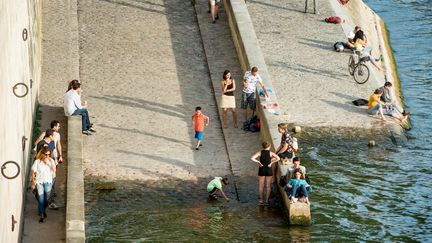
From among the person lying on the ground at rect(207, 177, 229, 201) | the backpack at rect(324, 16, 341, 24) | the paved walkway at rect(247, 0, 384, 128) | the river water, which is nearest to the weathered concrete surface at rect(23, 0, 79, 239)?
the river water

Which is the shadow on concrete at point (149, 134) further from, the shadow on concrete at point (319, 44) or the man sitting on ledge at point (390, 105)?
the shadow on concrete at point (319, 44)

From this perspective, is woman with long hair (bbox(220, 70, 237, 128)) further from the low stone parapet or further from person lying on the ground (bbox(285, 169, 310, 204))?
person lying on the ground (bbox(285, 169, 310, 204))

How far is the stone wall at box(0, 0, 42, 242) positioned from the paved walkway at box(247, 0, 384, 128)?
7.96 m

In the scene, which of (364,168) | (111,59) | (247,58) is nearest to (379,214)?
(364,168)

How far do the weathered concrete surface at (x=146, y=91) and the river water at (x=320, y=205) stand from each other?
113 cm

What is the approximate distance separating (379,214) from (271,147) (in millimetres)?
3290

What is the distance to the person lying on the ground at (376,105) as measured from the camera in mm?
36688

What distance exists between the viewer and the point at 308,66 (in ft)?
131

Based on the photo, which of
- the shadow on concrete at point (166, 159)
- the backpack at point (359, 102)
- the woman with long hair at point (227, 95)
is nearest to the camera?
the shadow on concrete at point (166, 159)

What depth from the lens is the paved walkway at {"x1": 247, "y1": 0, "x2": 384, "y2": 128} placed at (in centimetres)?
3659

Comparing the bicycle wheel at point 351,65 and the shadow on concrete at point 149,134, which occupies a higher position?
the bicycle wheel at point 351,65

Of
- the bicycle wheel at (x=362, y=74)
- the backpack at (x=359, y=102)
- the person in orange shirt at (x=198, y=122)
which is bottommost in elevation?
the person in orange shirt at (x=198, y=122)

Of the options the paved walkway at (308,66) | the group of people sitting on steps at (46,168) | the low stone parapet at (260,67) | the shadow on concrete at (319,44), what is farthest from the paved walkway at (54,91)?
the shadow on concrete at (319,44)

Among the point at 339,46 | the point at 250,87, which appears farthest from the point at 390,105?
the point at 250,87
